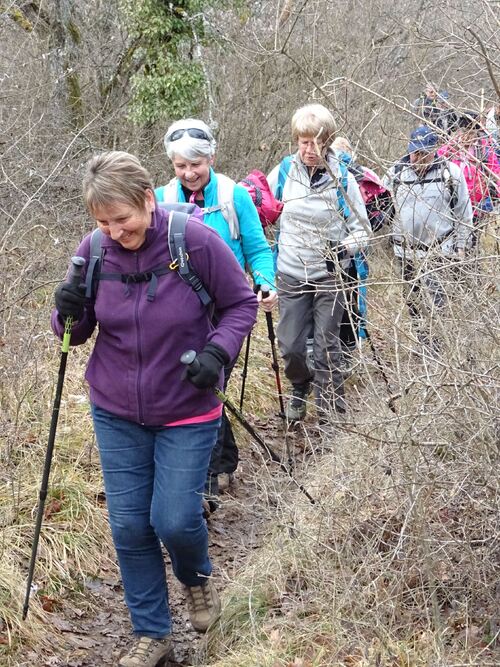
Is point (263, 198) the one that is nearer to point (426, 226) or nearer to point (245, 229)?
point (245, 229)

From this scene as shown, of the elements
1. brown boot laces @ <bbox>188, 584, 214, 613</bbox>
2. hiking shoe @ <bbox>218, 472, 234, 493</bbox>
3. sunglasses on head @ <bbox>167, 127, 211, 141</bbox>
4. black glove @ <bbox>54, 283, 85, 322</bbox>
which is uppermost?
sunglasses on head @ <bbox>167, 127, 211, 141</bbox>

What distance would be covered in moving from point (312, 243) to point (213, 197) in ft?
2.72

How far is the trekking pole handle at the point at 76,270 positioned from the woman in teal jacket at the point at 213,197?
142 cm

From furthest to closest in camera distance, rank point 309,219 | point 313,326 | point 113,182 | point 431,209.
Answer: point 313,326
point 309,219
point 431,209
point 113,182

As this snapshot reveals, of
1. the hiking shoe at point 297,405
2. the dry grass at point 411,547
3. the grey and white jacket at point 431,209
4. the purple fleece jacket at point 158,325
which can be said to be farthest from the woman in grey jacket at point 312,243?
the purple fleece jacket at point 158,325

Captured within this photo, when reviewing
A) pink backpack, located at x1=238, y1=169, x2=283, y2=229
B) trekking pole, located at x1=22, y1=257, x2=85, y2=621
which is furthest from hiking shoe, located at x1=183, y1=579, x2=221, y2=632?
pink backpack, located at x1=238, y1=169, x2=283, y2=229

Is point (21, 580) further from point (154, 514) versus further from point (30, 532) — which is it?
point (154, 514)

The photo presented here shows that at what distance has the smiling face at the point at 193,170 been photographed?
5.04 meters

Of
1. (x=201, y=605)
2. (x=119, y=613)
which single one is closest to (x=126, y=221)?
(x=201, y=605)

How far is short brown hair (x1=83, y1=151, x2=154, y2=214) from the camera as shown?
347cm

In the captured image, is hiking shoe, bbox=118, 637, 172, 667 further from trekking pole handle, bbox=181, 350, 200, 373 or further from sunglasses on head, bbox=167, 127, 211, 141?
sunglasses on head, bbox=167, 127, 211, 141

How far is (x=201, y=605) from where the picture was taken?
4.12 meters

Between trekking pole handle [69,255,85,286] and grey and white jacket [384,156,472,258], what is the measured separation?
138 cm

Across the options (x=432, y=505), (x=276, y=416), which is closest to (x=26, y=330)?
(x=276, y=416)
